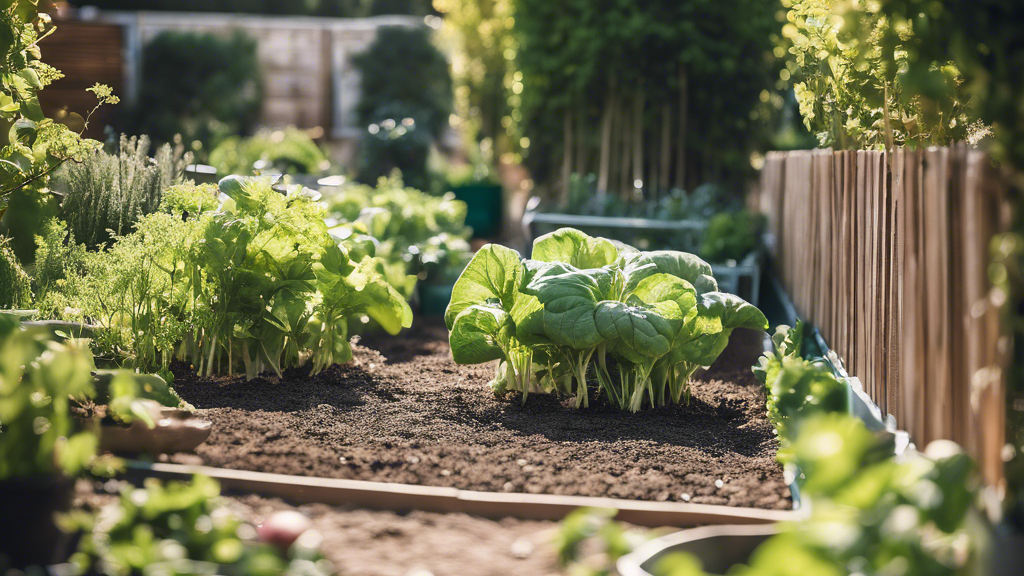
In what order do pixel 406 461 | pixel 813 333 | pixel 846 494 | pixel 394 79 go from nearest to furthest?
pixel 846 494 < pixel 406 461 < pixel 813 333 < pixel 394 79

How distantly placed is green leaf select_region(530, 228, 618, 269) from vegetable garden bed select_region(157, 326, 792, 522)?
0.51 metres

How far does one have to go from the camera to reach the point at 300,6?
19.4 metres

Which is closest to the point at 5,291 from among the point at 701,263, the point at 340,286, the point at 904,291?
the point at 340,286

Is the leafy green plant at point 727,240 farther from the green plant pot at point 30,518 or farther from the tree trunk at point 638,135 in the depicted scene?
the green plant pot at point 30,518

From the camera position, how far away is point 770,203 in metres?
6.64

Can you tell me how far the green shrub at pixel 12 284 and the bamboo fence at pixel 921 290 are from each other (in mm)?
2689

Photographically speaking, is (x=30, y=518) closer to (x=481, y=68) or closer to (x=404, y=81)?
(x=481, y=68)

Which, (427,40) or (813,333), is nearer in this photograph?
(813,333)

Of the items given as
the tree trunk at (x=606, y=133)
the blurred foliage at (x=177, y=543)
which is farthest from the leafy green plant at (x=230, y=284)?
the tree trunk at (x=606, y=133)

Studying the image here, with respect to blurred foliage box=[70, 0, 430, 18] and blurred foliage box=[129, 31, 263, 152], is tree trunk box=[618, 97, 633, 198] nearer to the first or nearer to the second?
blurred foliage box=[129, 31, 263, 152]

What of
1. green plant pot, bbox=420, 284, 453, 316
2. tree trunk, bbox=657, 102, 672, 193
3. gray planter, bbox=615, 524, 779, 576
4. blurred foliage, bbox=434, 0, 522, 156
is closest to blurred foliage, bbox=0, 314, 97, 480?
gray planter, bbox=615, 524, 779, 576

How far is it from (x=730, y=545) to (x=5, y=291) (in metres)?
2.51

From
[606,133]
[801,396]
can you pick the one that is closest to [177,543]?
[801,396]

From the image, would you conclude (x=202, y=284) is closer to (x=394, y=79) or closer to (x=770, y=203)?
(x=770, y=203)
